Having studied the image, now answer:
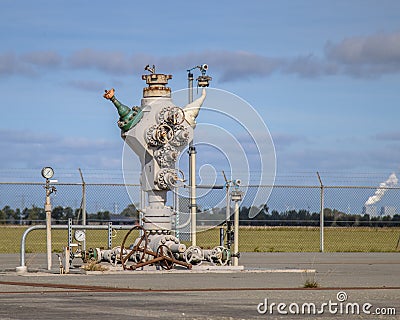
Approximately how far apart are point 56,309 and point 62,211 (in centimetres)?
2487

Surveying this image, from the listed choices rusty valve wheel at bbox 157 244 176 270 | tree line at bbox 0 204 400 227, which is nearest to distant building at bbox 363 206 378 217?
tree line at bbox 0 204 400 227

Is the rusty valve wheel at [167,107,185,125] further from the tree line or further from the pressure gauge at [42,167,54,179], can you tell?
the tree line

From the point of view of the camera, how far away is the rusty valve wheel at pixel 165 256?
2505 centimetres

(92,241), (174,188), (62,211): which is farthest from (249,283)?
(92,241)

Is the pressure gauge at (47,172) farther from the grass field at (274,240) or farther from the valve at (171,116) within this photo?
the grass field at (274,240)

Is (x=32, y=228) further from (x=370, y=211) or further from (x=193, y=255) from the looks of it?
(x=370, y=211)

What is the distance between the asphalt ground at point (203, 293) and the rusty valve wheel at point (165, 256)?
52cm

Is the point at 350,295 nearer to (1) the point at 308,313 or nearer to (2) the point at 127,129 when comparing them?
(1) the point at 308,313

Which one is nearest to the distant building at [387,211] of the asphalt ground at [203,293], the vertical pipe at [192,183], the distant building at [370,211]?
the distant building at [370,211]

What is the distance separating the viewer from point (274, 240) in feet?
156

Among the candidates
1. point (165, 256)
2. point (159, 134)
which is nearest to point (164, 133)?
point (159, 134)

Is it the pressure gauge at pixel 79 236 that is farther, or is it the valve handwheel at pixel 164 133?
the pressure gauge at pixel 79 236

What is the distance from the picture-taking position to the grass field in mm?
40250

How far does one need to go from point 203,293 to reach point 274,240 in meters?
29.5
